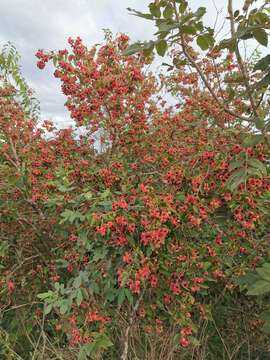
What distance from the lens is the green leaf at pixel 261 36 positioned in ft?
5.33

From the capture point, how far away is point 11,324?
11.4ft

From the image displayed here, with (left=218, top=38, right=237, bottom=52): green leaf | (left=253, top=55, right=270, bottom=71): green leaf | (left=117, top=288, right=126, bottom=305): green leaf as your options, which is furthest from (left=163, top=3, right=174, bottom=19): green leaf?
(left=117, top=288, right=126, bottom=305): green leaf

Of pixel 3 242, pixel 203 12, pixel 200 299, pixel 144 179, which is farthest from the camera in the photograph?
pixel 200 299

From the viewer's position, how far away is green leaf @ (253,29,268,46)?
1.62 m

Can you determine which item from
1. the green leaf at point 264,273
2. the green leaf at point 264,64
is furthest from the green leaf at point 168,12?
the green leaf at point 264,273

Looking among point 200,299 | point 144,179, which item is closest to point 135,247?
point 144,179

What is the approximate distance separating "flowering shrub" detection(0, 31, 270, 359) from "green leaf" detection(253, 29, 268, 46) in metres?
0.53

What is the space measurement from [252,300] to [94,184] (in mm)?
1700

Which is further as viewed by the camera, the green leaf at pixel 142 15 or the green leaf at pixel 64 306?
the green leaf at pixel 64 306

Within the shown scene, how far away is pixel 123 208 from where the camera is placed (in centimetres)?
234

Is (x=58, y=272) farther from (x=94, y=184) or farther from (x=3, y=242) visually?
(x=94, y=184)

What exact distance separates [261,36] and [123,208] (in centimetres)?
119

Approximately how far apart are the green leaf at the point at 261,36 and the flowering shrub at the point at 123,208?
0.53m

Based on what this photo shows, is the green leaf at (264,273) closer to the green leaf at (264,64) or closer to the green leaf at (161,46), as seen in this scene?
the green leaf at (264,64)
